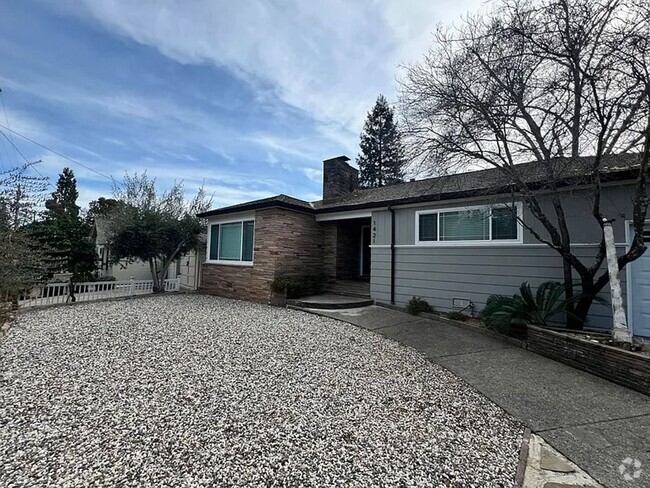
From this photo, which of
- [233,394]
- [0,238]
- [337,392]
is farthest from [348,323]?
[0,238]

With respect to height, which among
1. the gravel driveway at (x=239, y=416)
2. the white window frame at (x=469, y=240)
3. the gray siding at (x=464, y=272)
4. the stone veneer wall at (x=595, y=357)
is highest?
the white window frame at (x=469, y=240)

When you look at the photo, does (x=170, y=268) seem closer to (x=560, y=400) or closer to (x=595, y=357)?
(x=560, y=400)

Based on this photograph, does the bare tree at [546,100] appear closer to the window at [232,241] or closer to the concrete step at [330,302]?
the concrete step at [330,302]

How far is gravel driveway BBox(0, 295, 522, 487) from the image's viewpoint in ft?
7.58

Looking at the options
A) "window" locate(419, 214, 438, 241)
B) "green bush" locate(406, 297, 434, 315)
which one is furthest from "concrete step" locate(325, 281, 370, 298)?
"window" locate(419, 214, 438, 241)

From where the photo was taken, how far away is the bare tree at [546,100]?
4.39m

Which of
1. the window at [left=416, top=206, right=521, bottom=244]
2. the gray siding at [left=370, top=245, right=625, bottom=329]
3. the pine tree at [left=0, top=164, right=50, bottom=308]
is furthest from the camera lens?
the window at [left=416, top=206, right=521, bottom=244]

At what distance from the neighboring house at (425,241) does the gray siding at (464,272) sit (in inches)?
0.8

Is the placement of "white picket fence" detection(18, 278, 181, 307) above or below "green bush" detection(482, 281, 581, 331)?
below

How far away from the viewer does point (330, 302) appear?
903 centimetres

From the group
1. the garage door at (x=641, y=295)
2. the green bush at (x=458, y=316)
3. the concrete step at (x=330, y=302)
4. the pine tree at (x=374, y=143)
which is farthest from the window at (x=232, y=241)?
the pine tree at (x=374, y=143)

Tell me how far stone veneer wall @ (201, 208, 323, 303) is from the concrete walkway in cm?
497

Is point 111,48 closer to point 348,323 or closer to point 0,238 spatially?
point 0,238

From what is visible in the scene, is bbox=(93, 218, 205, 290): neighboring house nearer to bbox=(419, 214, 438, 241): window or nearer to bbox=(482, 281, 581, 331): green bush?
bbox=(419, 214, 438, 241): window
